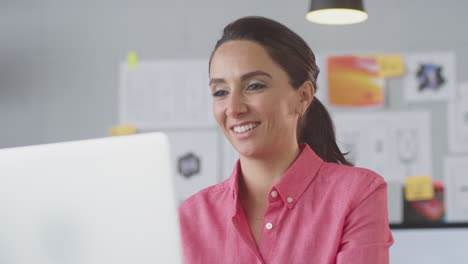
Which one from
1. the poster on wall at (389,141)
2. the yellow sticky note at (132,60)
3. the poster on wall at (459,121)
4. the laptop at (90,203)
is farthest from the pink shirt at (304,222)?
the yellow sticky note at (132,60)

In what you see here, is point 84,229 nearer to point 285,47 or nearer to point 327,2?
point 285,47

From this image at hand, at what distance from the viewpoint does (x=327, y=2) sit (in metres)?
2.11

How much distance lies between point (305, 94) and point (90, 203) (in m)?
0.82

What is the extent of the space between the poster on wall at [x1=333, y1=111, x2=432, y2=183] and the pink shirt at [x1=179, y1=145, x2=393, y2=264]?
167 centimetres

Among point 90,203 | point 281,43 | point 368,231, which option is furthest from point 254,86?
point 90,203

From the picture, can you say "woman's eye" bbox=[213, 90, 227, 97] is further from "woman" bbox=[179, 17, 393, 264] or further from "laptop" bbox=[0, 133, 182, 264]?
"laptop" bbox=[0, 133, 182, 264]

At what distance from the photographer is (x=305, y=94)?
1.47 m

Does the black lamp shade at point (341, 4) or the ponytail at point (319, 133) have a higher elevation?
the black lamp shade at point (341, 4)

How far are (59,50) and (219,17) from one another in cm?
88

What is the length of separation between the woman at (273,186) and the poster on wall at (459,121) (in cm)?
176

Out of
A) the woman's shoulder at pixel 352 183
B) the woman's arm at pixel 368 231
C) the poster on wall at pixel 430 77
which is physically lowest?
the woman's arm at pixel 368 231

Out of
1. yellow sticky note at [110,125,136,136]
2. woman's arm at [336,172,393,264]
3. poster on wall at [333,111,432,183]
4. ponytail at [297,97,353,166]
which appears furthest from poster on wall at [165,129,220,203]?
woman's arm at [336,172,393,264]

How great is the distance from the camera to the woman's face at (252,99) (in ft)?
4.39

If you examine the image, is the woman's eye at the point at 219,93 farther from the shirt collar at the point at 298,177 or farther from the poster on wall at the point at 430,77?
the poster on wall at the point at 430,77
